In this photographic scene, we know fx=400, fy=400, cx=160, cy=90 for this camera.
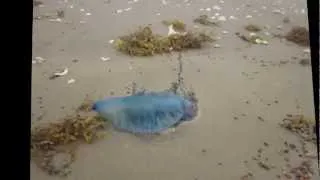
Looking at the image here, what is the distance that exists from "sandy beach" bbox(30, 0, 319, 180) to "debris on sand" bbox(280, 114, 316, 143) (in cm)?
2

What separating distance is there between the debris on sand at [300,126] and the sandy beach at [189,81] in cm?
2

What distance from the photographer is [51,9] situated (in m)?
0.95

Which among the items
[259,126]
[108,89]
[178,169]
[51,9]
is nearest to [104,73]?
[108,89]

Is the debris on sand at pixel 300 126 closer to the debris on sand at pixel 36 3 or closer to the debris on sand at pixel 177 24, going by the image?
the debris on sand at pixel 177 24

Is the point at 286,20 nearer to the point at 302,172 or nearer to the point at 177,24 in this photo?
the point at 177,24

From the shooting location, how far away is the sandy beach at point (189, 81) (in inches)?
37.5

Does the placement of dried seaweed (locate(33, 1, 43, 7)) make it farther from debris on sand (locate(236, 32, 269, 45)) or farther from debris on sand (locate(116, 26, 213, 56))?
debris on sand (locate(236, 32, 269, 45))

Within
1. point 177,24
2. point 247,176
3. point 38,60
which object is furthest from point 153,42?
point 247,176

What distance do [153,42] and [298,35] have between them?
0.39 m

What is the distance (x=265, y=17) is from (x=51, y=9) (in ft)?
2.01

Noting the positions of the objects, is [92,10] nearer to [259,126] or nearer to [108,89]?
[108,89]

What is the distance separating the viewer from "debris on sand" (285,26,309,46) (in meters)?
1.01
